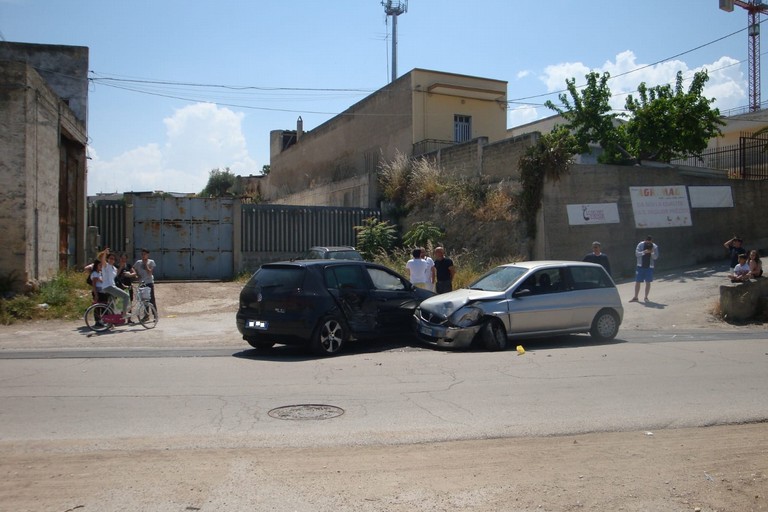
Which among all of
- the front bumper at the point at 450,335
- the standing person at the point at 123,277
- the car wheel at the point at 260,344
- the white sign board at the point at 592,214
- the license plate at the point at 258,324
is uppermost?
the white sign board at the point at 592,214

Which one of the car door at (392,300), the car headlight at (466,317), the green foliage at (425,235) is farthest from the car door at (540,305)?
the green foliage at (425,235)

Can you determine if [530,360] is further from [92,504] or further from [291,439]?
[92,504]

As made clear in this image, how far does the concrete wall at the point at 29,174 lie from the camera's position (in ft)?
52.9

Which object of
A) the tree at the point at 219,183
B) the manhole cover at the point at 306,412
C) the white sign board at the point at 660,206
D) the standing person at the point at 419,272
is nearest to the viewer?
the manhole cover at the point at 306,412

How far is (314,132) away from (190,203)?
2326 centimetres

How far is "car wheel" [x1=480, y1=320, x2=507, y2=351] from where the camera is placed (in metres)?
11.6

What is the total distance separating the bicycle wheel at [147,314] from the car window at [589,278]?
9265mm

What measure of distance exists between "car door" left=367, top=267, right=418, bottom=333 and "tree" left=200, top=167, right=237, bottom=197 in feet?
162

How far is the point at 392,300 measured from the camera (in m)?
12.2

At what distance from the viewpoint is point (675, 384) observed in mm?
8781

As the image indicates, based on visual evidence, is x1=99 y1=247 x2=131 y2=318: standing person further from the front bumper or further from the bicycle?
the front bumper

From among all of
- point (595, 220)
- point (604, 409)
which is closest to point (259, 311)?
point (604, 409)

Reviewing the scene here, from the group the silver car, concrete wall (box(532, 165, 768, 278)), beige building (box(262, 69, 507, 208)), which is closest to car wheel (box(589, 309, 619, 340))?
the silver car

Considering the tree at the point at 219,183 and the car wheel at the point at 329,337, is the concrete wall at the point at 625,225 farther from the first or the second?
the tree at the point at 219,183
